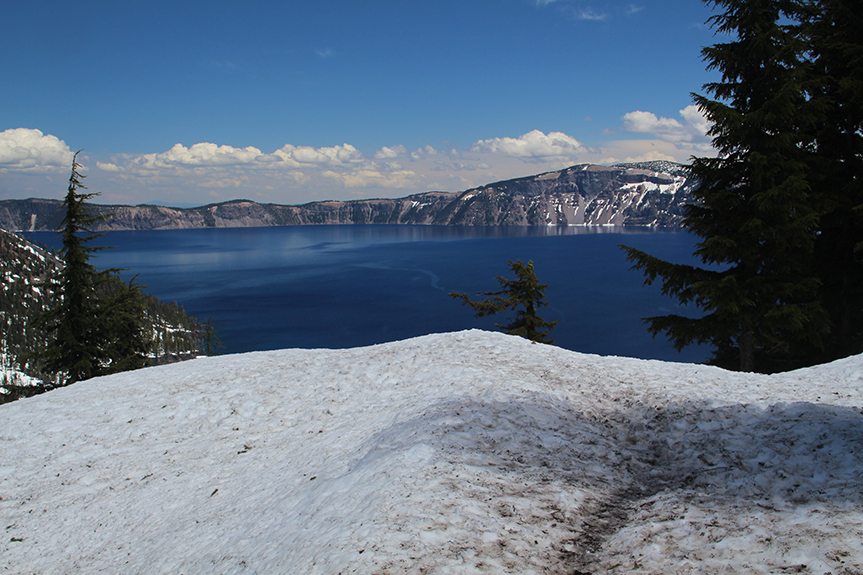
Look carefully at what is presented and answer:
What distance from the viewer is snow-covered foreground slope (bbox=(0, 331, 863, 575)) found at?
505cm

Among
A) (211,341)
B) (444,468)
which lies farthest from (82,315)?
(211,341)

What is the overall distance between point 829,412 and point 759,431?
1.41m

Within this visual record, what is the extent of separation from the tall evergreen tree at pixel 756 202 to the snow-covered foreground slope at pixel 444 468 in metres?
5.24

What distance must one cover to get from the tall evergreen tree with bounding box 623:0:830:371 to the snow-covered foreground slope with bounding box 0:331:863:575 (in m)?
5.24

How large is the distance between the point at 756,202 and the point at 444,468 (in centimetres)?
1461

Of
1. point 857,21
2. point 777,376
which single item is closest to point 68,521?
point 777,376

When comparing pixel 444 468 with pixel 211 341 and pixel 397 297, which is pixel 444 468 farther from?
pixel 397 297

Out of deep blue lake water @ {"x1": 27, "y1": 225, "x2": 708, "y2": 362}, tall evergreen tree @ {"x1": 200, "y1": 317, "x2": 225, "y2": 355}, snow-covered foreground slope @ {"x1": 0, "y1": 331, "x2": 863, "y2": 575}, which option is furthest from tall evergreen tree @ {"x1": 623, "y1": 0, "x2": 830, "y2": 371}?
tall evergreen tree @ {"x1": 200, "y1": 317, "x2": 225, "y2": 355}

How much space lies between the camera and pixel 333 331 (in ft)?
247

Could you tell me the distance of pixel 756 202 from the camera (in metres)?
15.2

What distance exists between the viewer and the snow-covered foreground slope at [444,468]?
5.05 m

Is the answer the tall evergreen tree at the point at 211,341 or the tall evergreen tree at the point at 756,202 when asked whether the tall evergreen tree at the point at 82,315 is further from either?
the tall evergreen tree at the point at 211,341

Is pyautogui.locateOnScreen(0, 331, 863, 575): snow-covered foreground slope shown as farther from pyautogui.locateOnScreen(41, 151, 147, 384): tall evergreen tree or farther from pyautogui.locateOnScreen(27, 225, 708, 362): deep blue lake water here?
pyautogui.locateOnScreen(27, 225, 708, 362): deep blue lake water

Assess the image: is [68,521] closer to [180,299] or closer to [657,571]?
[657,571]
